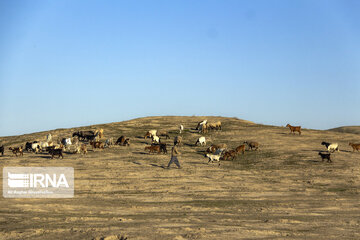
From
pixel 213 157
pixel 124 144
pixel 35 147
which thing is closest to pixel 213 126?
pixel 124 144

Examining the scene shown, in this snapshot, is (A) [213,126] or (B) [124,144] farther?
(A) [213,126]

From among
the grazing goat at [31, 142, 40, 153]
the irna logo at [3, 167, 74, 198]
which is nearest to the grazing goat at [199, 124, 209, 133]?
the grazing goat at [31, 142, 40, 153]

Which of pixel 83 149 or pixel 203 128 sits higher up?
pixel 203 128

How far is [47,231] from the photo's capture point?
39.8 ft

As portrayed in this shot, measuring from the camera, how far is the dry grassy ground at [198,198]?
1227cm

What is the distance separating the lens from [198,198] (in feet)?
61.7

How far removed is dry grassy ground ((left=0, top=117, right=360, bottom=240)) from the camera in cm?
1227

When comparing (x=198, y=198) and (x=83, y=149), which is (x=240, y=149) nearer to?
(x=83, y=149)

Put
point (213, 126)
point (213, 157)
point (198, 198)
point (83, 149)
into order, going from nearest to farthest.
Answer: point (198, 198)
point (213, 157)
point (83, 149)
point (213, 126)

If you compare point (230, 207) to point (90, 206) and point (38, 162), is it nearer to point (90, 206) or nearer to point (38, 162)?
point (90, 206)

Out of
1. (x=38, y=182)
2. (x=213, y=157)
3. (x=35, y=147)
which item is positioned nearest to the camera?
(x=38, y=182)

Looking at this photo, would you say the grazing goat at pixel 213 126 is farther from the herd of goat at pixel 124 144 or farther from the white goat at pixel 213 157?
the white goat at pixel 213 157

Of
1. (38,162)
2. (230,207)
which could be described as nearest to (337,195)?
(230,207)

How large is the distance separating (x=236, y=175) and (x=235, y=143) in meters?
13.2
